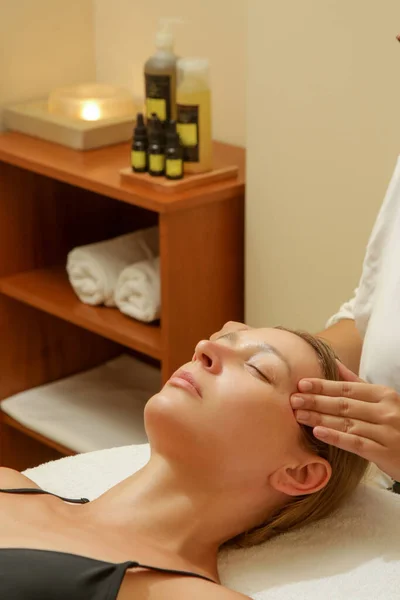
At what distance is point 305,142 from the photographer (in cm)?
188

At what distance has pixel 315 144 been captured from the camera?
1.87 m

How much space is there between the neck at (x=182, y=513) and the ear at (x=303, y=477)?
4 cm

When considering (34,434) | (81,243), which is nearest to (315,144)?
(81,243)

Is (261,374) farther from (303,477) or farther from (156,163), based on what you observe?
(156,163)

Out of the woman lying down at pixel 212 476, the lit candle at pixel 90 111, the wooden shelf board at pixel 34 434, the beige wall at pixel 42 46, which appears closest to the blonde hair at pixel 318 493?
the woman lying down at pixel 212 476

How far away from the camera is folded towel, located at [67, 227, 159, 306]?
225 centimetres

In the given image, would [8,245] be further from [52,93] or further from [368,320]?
[368,320]

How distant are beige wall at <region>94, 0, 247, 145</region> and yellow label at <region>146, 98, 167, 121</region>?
0.35 m

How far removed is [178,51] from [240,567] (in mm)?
1535

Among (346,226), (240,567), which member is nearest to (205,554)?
(240,567)

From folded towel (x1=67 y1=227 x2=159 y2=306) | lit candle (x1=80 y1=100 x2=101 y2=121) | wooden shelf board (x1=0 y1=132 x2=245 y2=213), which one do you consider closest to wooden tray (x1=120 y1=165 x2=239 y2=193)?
wooden shelf board (x1=0 y1=132 x2=245 y2=213)

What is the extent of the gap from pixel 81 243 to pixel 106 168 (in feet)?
1.63

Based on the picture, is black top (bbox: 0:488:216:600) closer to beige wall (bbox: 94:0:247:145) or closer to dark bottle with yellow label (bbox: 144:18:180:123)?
dark bottle with yellow label (bbox: 144:18:180:123)

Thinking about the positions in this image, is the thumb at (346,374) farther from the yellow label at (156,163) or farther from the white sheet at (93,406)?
the white sheet at (93,406)
